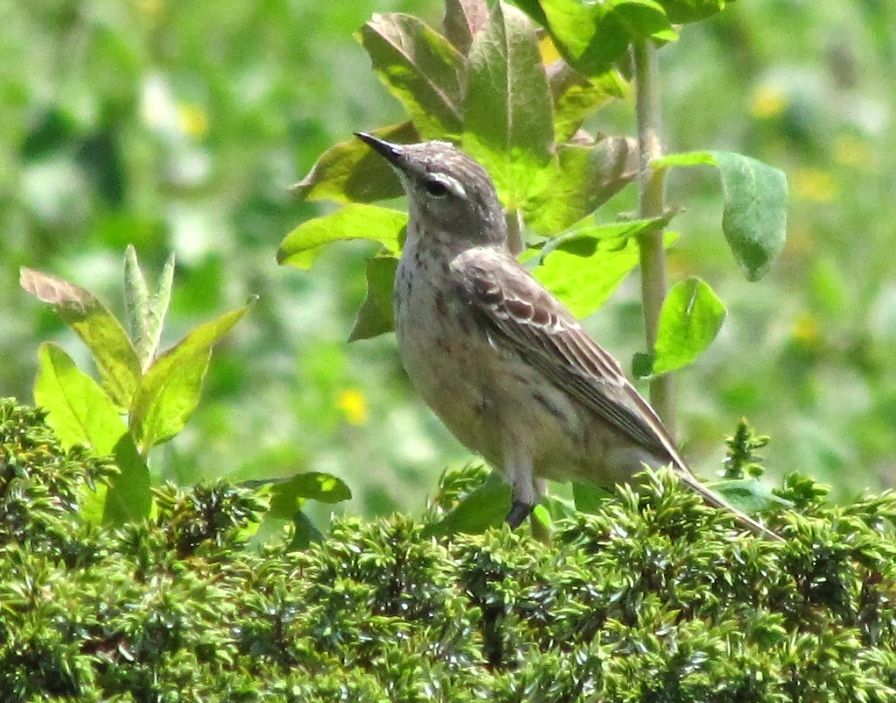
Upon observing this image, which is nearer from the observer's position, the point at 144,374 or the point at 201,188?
the point at 144,374

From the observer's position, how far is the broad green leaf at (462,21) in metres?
4.52

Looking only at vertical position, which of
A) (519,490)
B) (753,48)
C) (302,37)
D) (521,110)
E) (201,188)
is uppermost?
(753,48)

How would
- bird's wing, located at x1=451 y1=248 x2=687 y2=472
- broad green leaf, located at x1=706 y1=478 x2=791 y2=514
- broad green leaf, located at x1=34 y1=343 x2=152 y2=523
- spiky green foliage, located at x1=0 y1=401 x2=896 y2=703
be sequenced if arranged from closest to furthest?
spiky green foliage, located at x1=0 y1=401 x2=896 y2=703 < broad green leaf, located at x1=34 y1=343 x2=152 y2=523 < broad green leaf, located at x1=706 y1=478 x2=791 y2=514 < bird's wing, located at x1=451 y1=248 x2=687 y2=472

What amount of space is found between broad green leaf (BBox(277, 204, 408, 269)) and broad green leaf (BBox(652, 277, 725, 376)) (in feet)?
2.57

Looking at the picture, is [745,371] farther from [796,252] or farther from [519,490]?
[519,490]

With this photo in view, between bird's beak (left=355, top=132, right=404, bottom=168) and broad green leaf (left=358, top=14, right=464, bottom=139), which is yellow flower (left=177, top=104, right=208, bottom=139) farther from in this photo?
broad green leaf (left=358, top=14, right=464, bottom=139)

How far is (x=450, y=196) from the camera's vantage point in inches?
213

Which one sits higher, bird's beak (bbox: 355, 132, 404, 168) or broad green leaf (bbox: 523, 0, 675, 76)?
broad green leaf (bbox: 523, 0, 675, 76)

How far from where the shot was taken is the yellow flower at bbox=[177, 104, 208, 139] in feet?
32.1

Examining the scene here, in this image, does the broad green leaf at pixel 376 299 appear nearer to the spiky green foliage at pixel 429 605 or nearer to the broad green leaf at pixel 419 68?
the broad green leaf at pixel 419 68

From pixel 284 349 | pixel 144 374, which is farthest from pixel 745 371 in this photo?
pixel 144 374

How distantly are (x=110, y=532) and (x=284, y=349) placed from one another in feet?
20.5

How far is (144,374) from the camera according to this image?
12.1 ft

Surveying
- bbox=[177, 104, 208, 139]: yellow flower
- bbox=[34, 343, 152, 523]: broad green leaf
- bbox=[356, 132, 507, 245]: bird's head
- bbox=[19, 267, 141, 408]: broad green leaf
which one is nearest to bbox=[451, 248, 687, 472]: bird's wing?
bbox=[356, 132, 507, 245]: bird's head
